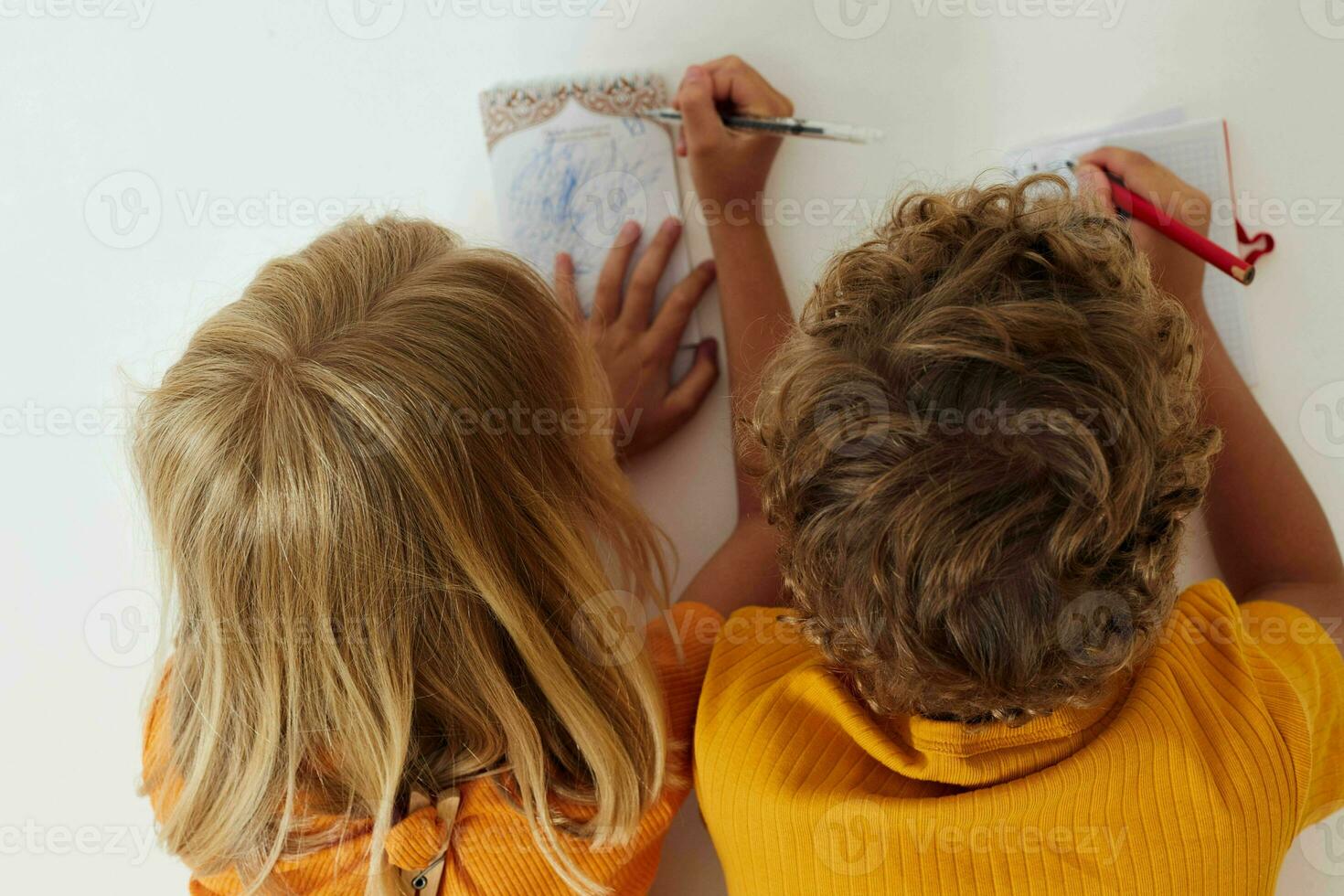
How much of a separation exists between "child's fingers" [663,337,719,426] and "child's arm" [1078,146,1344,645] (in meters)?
0.40

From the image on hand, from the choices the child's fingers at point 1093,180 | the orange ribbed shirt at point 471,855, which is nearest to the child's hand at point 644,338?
the orange ribbed shirt at point 471,855

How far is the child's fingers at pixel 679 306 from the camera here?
2.86 ft

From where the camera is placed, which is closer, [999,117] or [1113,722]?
[1113,722]

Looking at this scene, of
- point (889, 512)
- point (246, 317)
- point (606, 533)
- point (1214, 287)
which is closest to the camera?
point (889, 512)

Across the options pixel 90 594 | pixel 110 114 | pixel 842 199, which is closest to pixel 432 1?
pixel 110 114

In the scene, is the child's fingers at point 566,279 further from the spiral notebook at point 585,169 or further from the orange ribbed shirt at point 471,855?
the orange ribbed shirt at point 471,855

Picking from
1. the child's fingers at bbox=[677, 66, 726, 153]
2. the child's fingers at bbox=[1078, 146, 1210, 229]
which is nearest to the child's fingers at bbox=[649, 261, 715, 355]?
the child's fingers at bbox=[677, 66, 726, 153]

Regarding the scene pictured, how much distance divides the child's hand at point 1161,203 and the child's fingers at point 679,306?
0.37 m

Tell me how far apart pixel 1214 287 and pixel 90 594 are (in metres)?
1.21

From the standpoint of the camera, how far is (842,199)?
0.87 metres

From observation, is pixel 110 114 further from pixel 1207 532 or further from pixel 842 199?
pixel 1207 532

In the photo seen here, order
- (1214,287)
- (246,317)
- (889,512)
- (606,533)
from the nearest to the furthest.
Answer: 1. (889,512)
2. (246,317)
3. (606,533)
4. (1214,287)

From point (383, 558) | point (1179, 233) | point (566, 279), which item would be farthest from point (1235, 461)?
point (383, 558)

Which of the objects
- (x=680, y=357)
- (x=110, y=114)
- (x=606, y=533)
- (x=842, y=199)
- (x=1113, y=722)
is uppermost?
(x=110, y=114)
